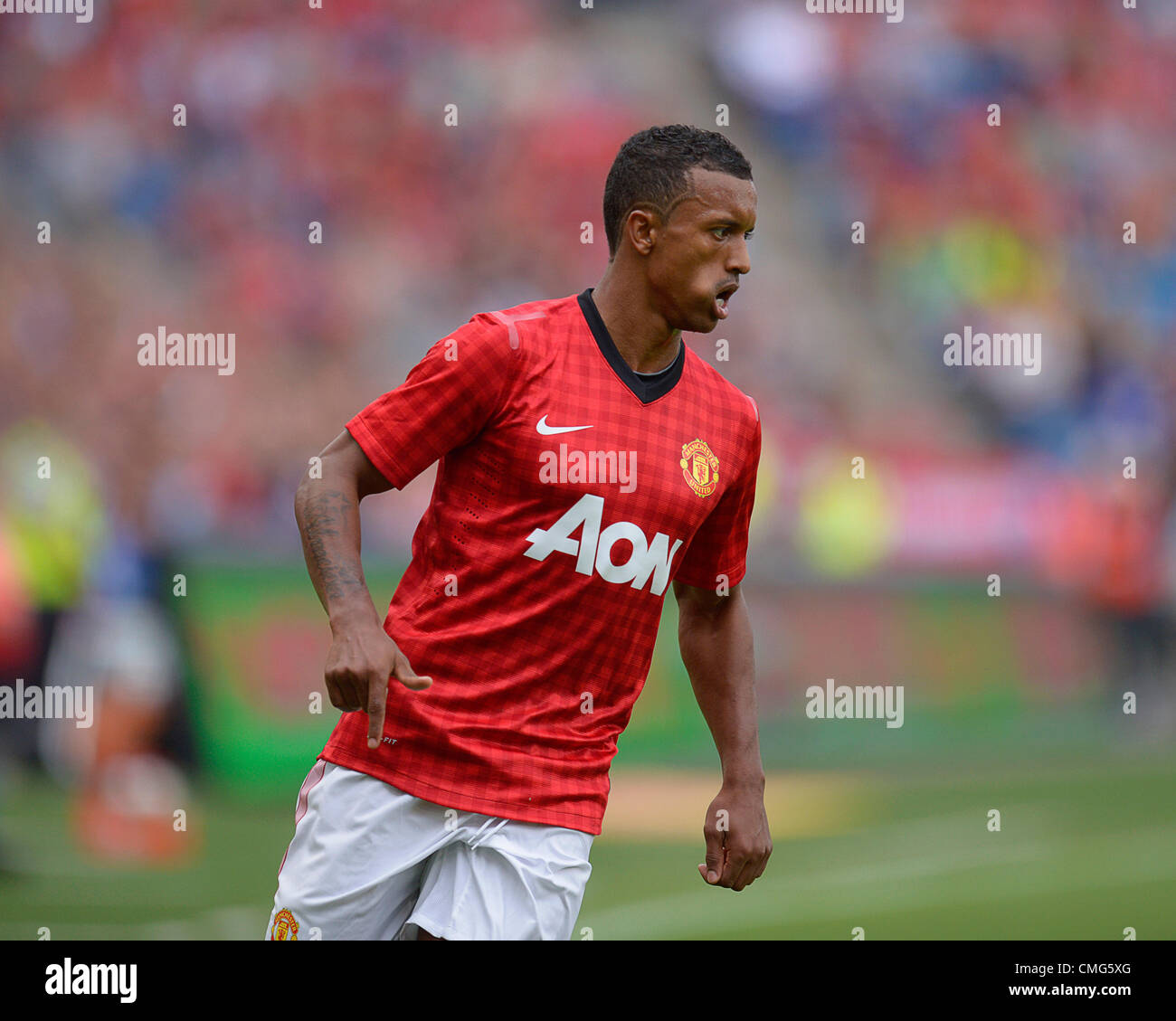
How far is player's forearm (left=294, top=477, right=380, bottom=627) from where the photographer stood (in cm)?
236

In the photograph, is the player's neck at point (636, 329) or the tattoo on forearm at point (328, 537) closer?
the tattoo on forearm at point (328, 537)

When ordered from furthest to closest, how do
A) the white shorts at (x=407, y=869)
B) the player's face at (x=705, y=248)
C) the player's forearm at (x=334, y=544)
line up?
the player's face at (x=705, y=248), the white shorts at (x=407, y=869), the player's forearm at (x=334, y=544)

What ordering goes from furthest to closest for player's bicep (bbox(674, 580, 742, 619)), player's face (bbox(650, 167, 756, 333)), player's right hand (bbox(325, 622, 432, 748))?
1. player's bicep (bbox(674, 580, 742, 619))
2. player's face (bbox(650, 167, 756, 333))
3. player's right hand (bbox(325, 622, 432, 748))

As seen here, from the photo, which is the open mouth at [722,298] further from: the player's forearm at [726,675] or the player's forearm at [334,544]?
the player's forearm at [334,544]

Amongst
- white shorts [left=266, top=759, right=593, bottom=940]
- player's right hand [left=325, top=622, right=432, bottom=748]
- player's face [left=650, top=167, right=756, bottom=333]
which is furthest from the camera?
player's face [left=650, top=167, right=756, bottom=333]

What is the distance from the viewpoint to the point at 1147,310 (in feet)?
37.8

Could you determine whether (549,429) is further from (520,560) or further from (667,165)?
(667,165)

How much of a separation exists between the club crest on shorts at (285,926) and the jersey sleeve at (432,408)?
2.66ft

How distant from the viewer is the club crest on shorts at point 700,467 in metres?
2.69

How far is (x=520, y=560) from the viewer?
101 inches

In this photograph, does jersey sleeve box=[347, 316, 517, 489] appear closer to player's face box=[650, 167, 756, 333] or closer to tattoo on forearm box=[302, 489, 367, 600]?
tattoo on forearm box=[302, 489, 367, 600]

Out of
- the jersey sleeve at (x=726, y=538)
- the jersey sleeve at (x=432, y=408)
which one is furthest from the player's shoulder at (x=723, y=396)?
the jersey sleeve at (x=432, y=408)

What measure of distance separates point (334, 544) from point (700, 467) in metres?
0.73

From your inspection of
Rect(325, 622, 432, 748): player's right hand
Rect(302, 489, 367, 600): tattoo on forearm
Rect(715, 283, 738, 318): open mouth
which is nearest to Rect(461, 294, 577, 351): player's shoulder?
Rect(715, 283, 738, 318): open mouth
